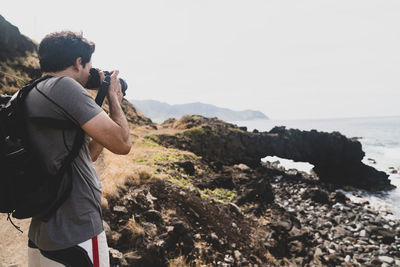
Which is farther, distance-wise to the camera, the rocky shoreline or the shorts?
the rocky shoreline

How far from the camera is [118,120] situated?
1.75m

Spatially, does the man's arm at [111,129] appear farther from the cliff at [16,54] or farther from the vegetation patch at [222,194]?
the cliff at [16,54]

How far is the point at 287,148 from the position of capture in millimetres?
32938

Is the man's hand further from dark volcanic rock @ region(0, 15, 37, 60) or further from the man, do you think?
dark volcanic rock @ region(0, 15, 37, 60)

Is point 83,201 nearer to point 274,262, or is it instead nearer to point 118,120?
point 118,120

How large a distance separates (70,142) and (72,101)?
29 cm

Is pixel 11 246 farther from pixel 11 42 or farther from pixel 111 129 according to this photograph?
pixel 11 42

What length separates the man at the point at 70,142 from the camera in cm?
144

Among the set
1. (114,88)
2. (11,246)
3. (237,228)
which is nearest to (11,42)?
(11,246)

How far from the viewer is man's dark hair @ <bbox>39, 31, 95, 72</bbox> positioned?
1.64 m

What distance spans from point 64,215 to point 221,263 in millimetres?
5223

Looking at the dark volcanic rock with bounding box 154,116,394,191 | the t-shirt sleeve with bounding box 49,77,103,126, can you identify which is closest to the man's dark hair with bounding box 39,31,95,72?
Result: the t-shirt sleeve with bounding box 49,77,103,126

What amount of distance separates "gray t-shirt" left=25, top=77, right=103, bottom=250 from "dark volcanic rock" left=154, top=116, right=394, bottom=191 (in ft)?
65.9

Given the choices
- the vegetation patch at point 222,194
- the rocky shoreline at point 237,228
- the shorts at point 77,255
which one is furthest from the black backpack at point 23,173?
the vegetation patch at point 222,194
